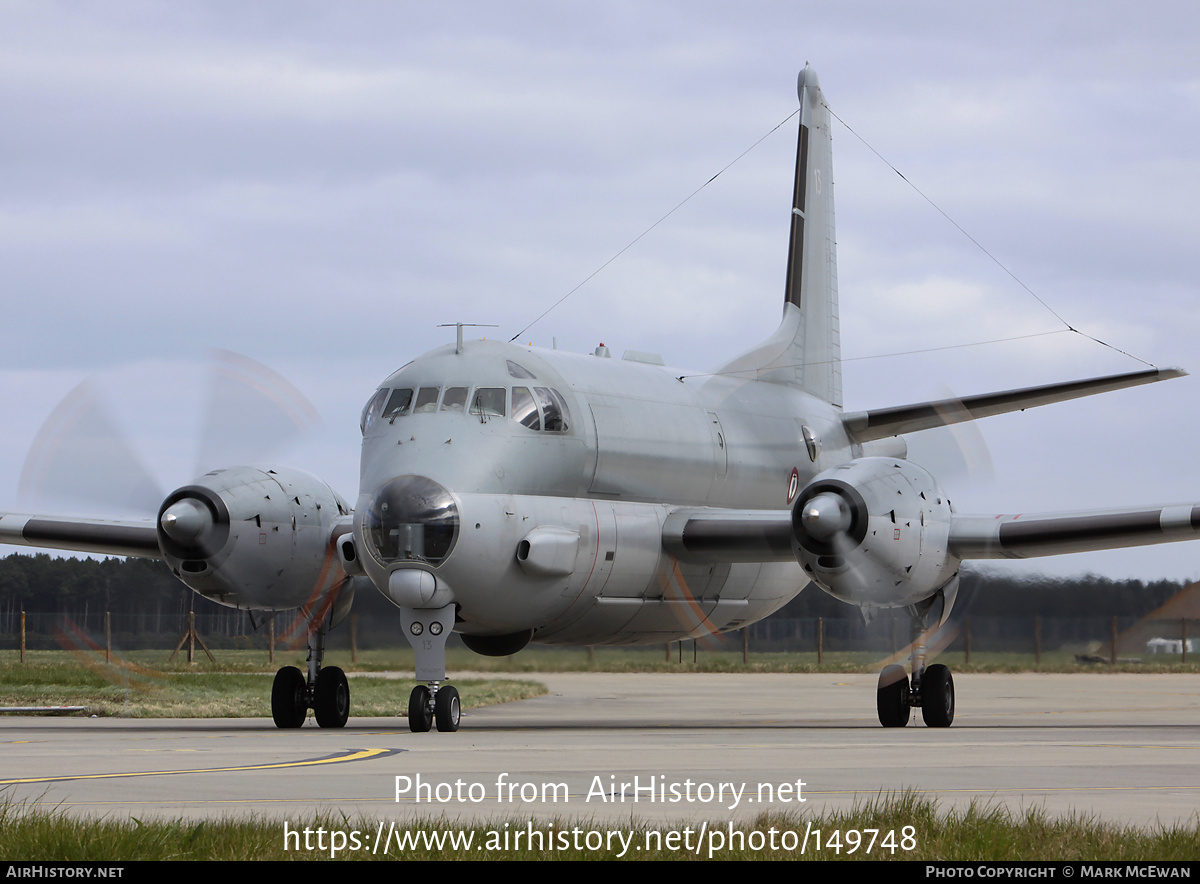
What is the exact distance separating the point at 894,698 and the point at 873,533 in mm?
3353

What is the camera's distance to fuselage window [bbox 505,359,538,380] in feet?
62.1

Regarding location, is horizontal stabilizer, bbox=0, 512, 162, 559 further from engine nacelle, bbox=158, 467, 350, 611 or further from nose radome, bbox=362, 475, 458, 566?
nose radome, bbox=362, 475, 458, 566

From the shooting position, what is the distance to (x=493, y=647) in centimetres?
1978

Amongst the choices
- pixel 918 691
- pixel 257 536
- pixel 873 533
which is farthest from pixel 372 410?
pixel 918 691

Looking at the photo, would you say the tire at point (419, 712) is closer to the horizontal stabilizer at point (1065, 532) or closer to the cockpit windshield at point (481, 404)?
the cockpit windshield at point (481, 404)

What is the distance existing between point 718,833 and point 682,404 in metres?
14.4

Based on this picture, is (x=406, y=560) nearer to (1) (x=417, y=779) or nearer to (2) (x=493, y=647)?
(2) (x=493, y=647)

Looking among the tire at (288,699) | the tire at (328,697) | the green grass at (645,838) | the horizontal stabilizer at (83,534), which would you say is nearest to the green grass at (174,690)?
the horizontal stabilizer at (83,534)

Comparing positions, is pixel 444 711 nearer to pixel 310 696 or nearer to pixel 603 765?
pixel 310 696

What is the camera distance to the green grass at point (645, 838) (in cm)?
730

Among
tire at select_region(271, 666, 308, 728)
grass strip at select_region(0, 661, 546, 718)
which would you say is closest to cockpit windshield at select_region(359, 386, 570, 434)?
tire at select_region(271, 666, 308, 728)

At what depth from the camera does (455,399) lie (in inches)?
721

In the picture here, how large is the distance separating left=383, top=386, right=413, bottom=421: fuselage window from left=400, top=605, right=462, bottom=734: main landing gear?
8.46 ft
